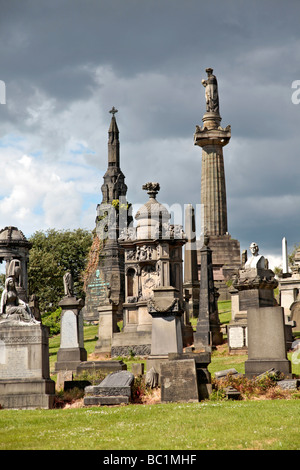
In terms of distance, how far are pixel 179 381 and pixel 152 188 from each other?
1666 cm

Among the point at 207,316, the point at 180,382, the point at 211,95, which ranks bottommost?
the point at 180,382

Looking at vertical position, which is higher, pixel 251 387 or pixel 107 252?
pixel 107 252

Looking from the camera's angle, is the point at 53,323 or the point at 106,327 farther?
the point at 53,323

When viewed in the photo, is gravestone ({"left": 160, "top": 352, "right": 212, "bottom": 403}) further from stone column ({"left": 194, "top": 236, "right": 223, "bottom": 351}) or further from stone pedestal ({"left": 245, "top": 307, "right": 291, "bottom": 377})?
stone column ({"left": 194, "top": 236, "right": 223, "bottom": 351})

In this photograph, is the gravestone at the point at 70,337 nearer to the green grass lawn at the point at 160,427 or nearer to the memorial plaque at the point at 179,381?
the memorial plaque at the point at 179,381

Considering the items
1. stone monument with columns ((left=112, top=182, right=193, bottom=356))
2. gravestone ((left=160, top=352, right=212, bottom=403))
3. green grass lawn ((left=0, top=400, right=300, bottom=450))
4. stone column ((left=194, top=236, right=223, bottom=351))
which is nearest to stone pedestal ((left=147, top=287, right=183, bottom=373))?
gravestone ((left=160, top=352, right=212, bottom=403))

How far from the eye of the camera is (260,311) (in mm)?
15922

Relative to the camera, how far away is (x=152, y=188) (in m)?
29.2

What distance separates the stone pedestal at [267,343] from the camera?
1546cm

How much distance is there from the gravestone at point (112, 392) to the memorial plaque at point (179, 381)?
2.62 feet

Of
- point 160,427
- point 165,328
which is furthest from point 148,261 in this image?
point 160,427

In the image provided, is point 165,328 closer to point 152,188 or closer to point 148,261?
point 148,261

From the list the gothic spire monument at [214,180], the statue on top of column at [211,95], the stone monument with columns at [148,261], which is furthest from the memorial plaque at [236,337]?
the statue on top of column at [211,95]

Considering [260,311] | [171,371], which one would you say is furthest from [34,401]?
[260,311]
